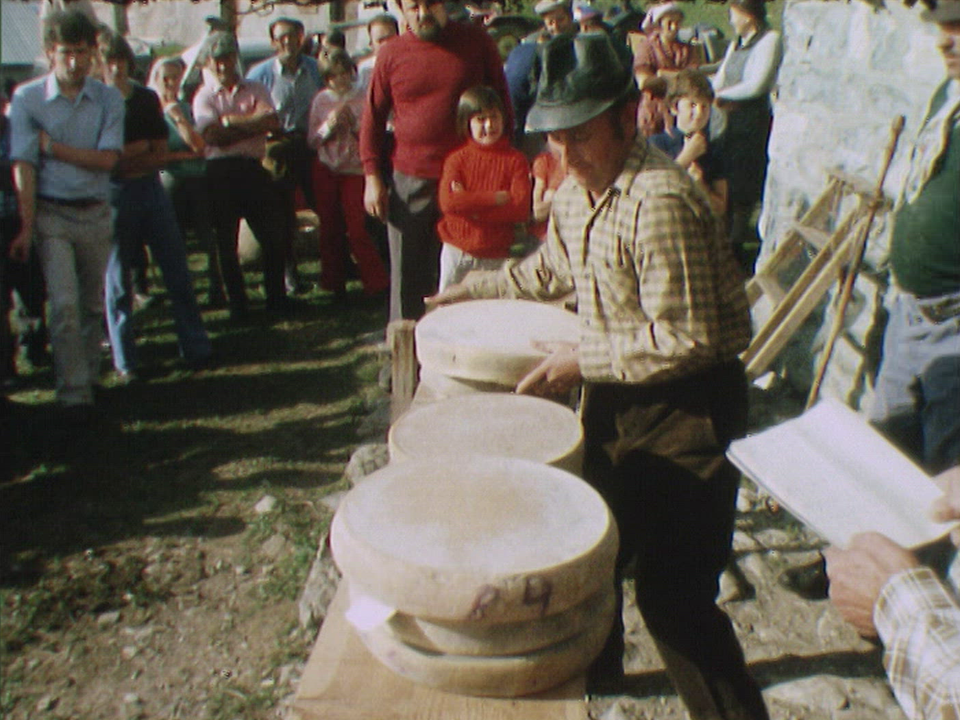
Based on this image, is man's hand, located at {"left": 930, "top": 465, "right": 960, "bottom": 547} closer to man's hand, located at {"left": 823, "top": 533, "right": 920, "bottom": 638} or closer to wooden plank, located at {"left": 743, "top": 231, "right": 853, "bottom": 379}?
man's hand, located at {"left": 823, "top": 533, "right": 920, "bottom": 638}

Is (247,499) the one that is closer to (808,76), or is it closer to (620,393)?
(620,393)

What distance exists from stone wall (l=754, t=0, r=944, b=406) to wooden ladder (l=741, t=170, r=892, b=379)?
6.7 inches

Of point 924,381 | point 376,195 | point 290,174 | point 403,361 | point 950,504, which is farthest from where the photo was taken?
point 290,174

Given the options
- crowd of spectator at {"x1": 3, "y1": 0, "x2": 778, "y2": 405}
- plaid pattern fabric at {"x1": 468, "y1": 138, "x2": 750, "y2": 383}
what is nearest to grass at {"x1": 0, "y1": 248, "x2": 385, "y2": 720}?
crowd of spectator at {"x1": 3, "y1": 0, "x2": 778, "y2": 405}

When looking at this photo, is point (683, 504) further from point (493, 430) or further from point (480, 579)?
point (480, 579)

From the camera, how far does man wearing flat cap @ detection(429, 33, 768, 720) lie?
2080mm

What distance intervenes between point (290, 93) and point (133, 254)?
2.15 m

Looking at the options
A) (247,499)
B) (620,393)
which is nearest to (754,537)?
(620,393)

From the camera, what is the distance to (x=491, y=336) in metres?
2.66

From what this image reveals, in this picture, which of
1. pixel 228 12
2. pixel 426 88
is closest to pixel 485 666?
pixel 426 88

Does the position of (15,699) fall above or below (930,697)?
below

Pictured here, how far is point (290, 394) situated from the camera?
561cm

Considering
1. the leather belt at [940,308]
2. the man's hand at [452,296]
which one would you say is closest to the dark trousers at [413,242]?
the man's hand at [452,296]

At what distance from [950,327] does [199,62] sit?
304 inches
